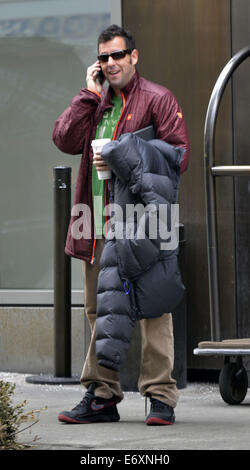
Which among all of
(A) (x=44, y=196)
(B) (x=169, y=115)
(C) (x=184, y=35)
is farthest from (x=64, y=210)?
(B) (x=169, y=115)

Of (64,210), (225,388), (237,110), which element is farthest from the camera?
(64,210)

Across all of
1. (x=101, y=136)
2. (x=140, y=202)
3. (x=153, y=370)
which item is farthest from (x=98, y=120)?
(x=153, y=370)

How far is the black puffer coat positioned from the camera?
5172mm

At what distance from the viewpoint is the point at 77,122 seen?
5.48m

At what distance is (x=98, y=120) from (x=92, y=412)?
4.77 ft

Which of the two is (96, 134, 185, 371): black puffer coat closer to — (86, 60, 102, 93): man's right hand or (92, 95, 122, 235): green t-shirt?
(92, 95, 122, 235): green t-shirt

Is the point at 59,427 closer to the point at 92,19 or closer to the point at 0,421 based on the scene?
the point at 0,421

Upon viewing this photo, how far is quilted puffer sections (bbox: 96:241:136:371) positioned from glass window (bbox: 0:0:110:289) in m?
2.67

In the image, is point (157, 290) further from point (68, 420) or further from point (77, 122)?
point (77, 122)

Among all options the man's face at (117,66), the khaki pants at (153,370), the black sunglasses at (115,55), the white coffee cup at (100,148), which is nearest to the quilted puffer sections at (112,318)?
Answer: the khaki pants at (153,370)

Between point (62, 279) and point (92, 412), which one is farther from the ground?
point (62, 279)

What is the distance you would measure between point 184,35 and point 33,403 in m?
2.46

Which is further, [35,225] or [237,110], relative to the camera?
[35,225]

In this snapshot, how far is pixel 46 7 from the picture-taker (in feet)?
25.9
